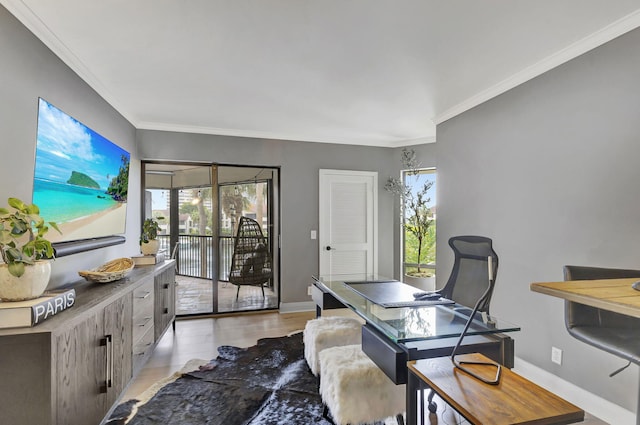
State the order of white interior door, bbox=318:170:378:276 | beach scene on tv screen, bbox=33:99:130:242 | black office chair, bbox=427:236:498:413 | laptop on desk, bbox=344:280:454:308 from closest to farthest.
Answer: beach scene on tv screen, bbox=33:99:130:242, laptop on desk, bbox=344:280:454:308, black office chair, bbox=427:236:498:413, white interior door, bbox=318:170:378:276

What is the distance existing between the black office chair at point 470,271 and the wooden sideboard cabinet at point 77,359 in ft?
7.76

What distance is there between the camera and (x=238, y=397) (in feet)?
7.55

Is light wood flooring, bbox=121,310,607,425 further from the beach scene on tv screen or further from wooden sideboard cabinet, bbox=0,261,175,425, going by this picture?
the beach scene on tv screen

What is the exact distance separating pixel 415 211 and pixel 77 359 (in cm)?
397

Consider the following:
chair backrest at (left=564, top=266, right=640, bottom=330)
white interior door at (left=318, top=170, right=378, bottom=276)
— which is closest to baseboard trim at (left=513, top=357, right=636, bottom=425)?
chair backrest at (left=564, top=266, right=640, bottom=330)

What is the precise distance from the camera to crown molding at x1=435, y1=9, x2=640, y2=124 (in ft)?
6.36

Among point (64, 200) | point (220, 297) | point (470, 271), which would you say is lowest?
point (220, 297)

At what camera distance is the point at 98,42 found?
2146mm

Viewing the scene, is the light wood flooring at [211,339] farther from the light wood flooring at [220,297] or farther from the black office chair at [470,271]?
the black office chair at [470,271]

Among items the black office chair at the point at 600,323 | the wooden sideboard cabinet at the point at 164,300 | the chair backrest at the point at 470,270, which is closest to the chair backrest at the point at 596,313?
the black office chair at the point at 600,323

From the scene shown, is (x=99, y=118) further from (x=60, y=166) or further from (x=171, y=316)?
(x=171, y=316)

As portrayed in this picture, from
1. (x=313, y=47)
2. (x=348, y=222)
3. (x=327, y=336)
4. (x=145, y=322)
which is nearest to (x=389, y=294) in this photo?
(x=327, y=336)

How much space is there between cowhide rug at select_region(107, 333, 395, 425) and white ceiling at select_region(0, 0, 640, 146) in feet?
8.30

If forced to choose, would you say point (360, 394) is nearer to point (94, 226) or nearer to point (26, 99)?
point (94, 226)
